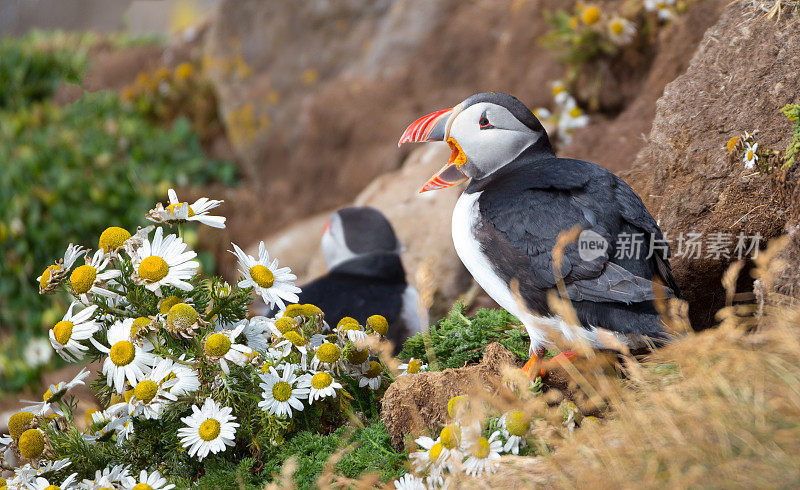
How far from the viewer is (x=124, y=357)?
2631 mm

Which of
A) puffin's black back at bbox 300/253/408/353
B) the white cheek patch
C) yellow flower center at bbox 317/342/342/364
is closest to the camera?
yellow flower center at bbox 317/342/342/364

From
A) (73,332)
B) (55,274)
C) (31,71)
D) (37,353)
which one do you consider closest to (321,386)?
(73,332)

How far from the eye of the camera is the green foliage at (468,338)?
3436 mm

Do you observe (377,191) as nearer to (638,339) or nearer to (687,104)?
(687,104)

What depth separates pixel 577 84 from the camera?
6.57 metres

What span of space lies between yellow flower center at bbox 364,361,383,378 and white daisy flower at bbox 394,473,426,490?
2.25 ft

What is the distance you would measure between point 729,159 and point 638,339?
132 centimetres

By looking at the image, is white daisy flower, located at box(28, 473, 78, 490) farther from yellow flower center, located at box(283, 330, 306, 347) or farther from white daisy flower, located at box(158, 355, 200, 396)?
yellow flower center, located at box(283, 330, 306, 347)

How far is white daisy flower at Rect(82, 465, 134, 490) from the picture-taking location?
2545mm

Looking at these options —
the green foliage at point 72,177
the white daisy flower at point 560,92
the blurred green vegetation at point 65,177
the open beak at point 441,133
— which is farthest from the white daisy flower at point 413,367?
the green foliage at point 72,177

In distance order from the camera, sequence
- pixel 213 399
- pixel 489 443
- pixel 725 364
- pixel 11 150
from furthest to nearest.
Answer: pixel 11 150
pixel 213 399
pixel 489 443
pixel 725 364

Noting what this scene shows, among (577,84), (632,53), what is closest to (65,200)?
(577,84)

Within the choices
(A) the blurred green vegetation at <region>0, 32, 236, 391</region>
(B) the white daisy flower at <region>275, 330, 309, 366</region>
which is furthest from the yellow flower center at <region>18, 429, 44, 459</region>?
(A) the blurred green vegetation at <region>0, 32, 236, 391</region>

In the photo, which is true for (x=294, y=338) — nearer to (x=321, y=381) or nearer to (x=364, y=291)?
(x=321, y=381)
